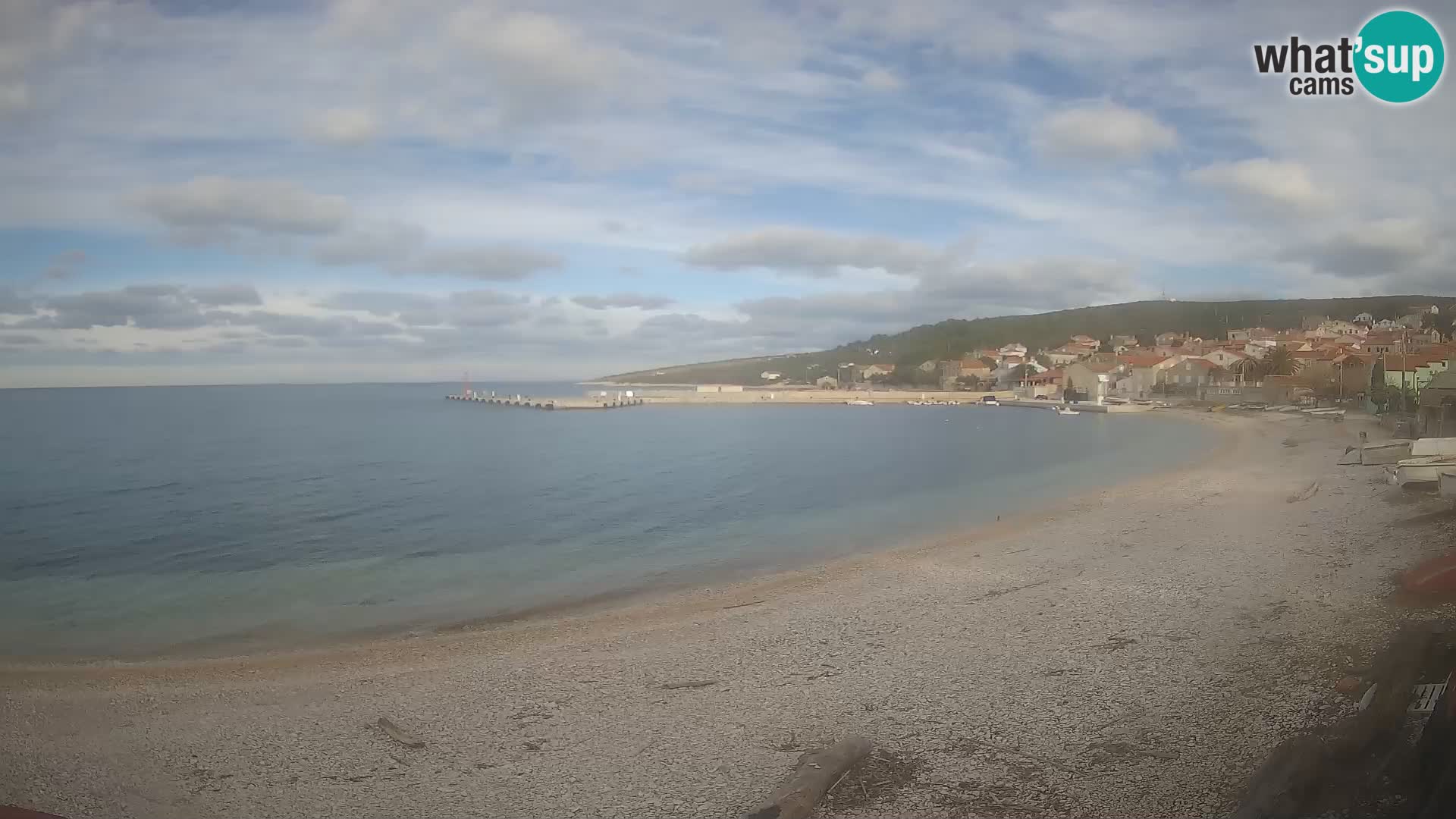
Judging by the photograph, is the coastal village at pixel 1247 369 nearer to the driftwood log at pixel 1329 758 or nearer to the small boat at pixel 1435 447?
the small boat at pixel 1435 447

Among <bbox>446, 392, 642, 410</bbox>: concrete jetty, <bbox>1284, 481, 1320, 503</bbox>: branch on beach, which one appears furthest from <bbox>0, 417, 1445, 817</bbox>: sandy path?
<bbox>446, 392, 642, 410</bbox>: concrete jetty

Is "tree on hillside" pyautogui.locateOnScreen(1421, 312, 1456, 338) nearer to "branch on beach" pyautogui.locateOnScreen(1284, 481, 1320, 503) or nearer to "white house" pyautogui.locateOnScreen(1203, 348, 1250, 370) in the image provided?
"branch on beach" pyautogui.locateOnScreen(1284, 481, 1320, 503)

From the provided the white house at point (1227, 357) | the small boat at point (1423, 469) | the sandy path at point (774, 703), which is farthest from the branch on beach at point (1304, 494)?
the white house at point (1227, 357)

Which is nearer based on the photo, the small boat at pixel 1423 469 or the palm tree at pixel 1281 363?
the small boat at pixel 1423 469

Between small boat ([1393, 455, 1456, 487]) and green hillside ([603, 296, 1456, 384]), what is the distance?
116 ft

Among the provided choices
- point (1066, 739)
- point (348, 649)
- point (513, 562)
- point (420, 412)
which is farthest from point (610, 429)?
point (1066, 739)

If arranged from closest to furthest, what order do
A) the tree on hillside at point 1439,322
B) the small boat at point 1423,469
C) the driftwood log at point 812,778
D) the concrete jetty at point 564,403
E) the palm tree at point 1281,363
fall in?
the driftwood log at point 812,778, the small boat at point 1423,469, the tree on hillside at point 1439,322, the palm tree at point 1281,363, the concrete jetty at point 564,403

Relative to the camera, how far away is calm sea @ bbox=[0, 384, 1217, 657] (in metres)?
11.3

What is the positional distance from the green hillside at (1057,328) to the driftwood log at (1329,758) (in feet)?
160

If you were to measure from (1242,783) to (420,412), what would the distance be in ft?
280

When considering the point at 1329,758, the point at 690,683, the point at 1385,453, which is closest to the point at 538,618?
the point at 690,683

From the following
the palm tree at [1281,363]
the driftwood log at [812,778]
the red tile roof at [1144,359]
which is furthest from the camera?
the red tile roof at [1144,359]

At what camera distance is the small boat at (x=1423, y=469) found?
568 inches

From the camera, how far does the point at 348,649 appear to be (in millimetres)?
9188
